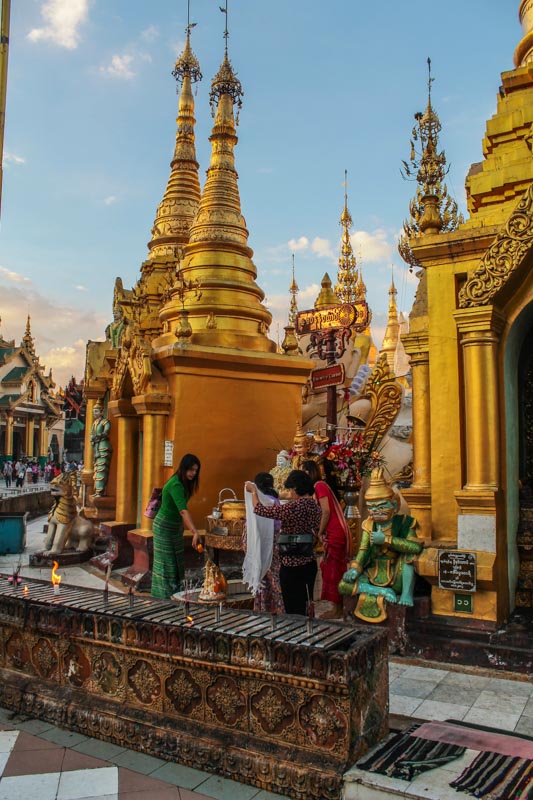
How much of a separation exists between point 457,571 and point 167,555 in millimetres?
2880

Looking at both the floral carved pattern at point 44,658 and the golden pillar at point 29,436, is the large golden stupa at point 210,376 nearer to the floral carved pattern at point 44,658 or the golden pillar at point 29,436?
the floral carved pattern at point 44,658

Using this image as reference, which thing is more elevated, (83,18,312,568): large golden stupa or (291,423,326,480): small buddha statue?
(83,18,312,568): large golden stupa

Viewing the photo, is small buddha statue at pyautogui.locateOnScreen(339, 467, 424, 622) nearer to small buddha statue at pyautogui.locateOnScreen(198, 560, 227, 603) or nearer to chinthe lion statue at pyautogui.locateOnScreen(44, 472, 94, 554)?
small buddha statue at pyautogui.locateOnScreen(198, 560, 227, 603)

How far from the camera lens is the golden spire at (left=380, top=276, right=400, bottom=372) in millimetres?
31234

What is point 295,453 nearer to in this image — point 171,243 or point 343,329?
point 343,329

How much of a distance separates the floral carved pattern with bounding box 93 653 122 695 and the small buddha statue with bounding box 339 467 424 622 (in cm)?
259

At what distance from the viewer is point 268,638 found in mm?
3551

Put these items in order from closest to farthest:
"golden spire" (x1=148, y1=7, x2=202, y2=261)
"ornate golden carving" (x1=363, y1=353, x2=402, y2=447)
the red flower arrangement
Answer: the red flower arrangement
"ornate golden carving" (x1=363, y1=353, x2=402, y2=447)
"golden spire" (x1=148, y1=7, x2=202, y2=261)

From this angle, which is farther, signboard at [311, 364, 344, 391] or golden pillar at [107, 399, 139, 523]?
golden pillar at [107, 399, 139, 523]

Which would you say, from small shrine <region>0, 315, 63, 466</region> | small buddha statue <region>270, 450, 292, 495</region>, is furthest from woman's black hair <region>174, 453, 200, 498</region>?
small shrine <region>0, 315, 63, 466</region>

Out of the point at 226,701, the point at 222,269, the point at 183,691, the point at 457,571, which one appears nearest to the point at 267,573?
the point at 457,571

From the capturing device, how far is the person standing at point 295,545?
5.59 metres

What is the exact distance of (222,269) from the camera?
11320 millimetres

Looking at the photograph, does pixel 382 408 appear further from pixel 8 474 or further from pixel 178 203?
pixel 8 474
